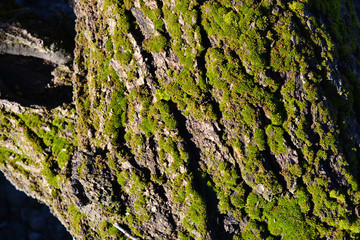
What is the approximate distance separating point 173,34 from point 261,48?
1.01 meters

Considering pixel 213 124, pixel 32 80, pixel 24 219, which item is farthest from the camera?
pixel 24 219

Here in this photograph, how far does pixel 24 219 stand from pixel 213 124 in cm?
583

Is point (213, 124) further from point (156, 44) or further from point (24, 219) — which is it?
point (24, 219)

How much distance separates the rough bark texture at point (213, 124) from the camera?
3.58 m

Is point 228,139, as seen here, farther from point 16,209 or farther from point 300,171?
point 16,209

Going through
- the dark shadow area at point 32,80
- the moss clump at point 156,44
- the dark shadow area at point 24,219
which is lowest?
the dark shadow area at point 24,219

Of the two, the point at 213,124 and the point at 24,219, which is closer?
the point at 213,124

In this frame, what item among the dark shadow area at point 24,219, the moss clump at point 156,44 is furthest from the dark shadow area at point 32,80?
the dark shadow area at point 24,219

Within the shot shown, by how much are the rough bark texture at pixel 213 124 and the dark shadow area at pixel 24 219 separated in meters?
3.63

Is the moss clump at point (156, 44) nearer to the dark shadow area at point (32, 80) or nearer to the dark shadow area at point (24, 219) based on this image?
the dark shadow area at point (32, 80)

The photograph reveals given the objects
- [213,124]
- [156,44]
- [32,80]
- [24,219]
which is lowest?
[24,219]

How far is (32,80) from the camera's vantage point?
508 cm

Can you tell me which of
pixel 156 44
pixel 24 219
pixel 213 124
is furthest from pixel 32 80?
pixel 24 219

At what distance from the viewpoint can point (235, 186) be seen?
12.2ft
